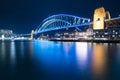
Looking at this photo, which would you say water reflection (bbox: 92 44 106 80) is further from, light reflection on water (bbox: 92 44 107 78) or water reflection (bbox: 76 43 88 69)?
water reflection (bbox: 76 43 88 69)

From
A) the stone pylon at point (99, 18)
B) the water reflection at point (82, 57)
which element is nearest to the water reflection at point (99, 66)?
the water reflection at point (82, 57)

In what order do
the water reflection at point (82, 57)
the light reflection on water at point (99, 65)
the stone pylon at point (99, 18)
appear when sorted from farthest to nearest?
1. the stone pylon at point (99, 18)
2. the water reflection at point (82, 57)
3. the light reflection on water at point (99, 65)

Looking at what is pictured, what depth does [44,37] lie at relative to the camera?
12744 centimetres

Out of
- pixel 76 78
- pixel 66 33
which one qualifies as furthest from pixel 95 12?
pixel 76 78

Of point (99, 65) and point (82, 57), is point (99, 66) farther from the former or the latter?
point (82, 57)

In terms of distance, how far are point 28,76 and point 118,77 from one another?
3.99 metres

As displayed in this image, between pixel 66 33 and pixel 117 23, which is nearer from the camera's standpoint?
pixel 117 23

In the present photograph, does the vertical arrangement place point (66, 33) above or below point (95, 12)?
below

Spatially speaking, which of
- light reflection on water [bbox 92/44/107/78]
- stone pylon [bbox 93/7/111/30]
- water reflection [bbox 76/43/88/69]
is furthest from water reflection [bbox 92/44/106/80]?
stone pylon [bbox 93/7/111/30]

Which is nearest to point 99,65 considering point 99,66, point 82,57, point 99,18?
point 99,66

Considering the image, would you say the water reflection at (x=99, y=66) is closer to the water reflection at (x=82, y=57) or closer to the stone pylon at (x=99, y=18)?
the water reflection at (x=82, y=57)

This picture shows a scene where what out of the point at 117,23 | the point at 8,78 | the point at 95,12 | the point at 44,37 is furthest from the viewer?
the point at 44,37

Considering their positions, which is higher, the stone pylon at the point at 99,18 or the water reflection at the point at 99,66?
the stone pylon at the point at 99,18

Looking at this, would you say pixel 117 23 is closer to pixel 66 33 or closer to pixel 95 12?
pixel 95 12
